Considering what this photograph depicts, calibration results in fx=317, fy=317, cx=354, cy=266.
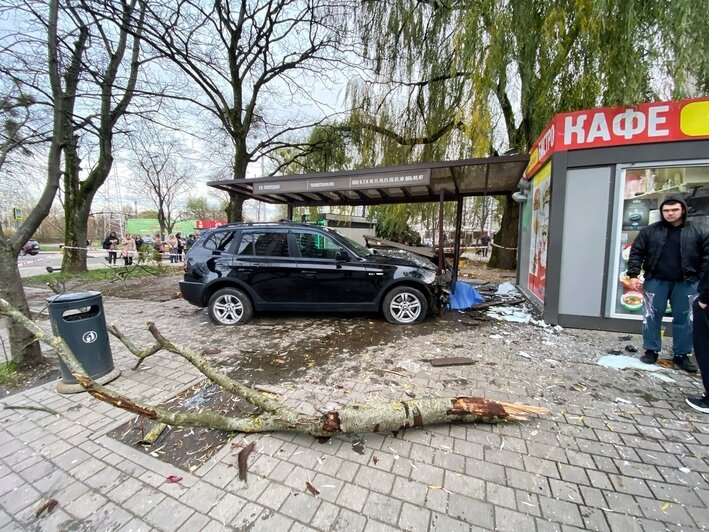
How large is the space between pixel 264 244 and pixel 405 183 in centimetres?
291

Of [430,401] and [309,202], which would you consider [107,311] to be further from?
[430,401]

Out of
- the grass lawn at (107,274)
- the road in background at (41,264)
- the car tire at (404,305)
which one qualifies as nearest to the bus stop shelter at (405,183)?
the car tire at (404,305)

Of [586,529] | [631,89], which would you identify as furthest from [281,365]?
[631,89]

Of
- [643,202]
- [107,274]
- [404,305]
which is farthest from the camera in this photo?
[107,274]

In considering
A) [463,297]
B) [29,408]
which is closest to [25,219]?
[29,408]

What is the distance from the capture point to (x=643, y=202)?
474cm

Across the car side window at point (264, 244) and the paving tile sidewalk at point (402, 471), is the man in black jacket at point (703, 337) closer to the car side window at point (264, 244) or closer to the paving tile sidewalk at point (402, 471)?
the paving tile sidewalk at point (402, 471)

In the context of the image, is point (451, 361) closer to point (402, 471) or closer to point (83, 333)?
point (402, 471)

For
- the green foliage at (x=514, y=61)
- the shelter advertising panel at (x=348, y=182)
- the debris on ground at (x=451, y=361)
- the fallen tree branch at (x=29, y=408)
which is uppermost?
the green foliage at (x=514, y=61)

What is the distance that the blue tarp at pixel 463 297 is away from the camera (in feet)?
21.7

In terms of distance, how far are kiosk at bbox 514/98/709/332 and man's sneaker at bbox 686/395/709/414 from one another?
2188 mm

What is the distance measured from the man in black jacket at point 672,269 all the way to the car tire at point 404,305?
2784 millimetres

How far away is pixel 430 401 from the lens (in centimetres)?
263

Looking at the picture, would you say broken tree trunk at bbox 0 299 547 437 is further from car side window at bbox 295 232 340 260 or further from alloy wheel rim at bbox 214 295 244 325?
car side window at bbox 295 232 340 260
